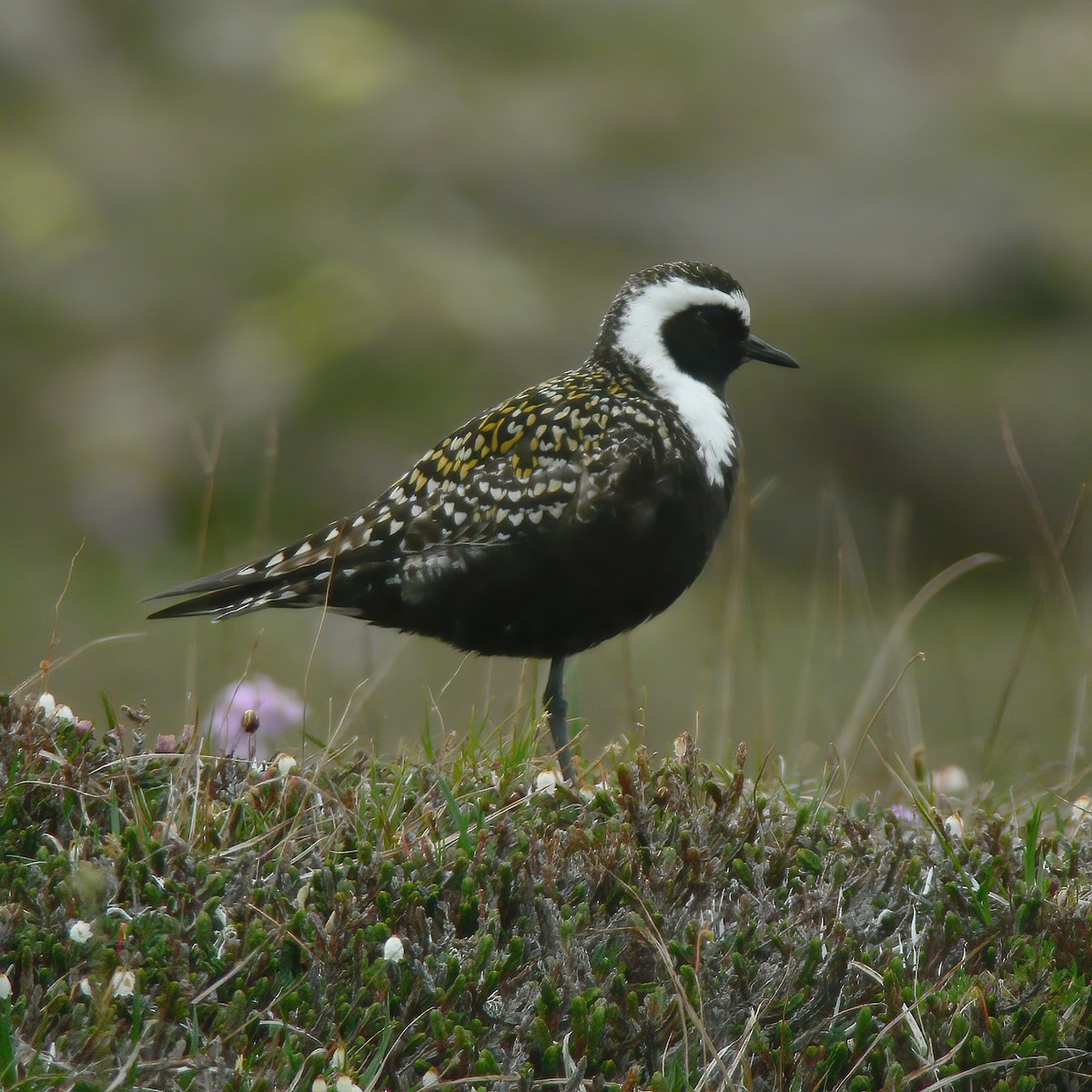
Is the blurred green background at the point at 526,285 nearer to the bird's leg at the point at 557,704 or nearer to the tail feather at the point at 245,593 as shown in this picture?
the bird's leg at the point at 557,704

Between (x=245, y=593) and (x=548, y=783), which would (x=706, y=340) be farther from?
(x=548, y=783)

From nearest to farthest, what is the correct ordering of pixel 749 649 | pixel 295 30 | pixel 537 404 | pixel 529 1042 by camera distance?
1. pixel 529 1042
2. pixel 537 404
3. pixel 749 649
4. pixel 295 30

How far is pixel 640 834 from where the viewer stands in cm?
443

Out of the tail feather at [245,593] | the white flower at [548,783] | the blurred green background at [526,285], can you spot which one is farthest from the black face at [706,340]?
the blurred green background at [526,285]

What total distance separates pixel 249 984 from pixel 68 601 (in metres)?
11.0

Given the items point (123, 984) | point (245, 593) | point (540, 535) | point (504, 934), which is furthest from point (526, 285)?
point (123, 984)

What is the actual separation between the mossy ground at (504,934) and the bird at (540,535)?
830mm

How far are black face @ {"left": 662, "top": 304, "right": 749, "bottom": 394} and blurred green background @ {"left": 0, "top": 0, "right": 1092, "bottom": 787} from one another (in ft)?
11.7

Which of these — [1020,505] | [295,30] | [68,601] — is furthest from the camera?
[295,30]

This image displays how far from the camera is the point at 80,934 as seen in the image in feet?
11.9

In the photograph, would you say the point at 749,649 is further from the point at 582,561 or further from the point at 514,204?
the point at 514,204

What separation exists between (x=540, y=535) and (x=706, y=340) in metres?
1.40

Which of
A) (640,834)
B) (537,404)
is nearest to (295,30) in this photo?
(537,404)

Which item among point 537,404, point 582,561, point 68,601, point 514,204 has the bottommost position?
point 68,601
